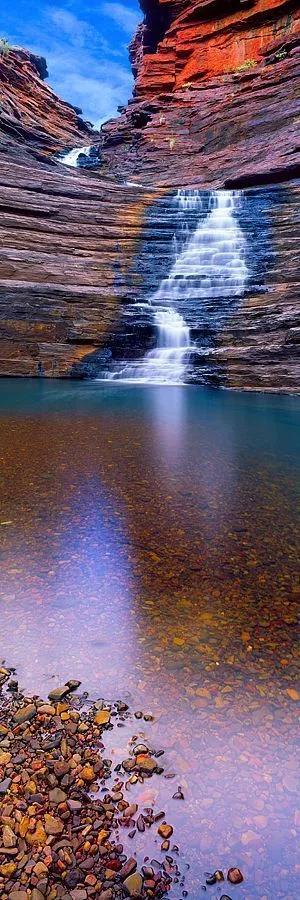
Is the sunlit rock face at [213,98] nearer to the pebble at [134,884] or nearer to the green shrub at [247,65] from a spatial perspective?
the green shrub at [247,65]

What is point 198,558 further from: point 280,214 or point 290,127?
point 290,127

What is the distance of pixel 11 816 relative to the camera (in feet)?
4.99

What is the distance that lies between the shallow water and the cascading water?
11470mm

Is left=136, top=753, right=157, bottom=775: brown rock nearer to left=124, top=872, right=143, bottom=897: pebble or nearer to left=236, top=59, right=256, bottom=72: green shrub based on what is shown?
left=124, top=872, right=143, bottom=897: pebble

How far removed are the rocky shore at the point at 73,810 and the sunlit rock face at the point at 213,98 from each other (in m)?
23.9

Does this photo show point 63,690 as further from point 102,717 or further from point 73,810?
point 73,810

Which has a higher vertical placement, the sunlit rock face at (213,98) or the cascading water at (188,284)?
the sunlit rock face at (213,98)

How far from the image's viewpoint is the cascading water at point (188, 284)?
1755cm

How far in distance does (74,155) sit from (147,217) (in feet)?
53.0

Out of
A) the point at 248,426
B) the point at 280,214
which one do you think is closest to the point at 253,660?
the point at 248,426

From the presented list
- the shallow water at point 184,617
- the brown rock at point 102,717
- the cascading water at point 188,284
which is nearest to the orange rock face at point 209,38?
the cascading water at point 188,284

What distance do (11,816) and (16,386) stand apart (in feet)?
47.3

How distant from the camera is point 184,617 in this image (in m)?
2.74

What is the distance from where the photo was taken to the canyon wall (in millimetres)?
16672
